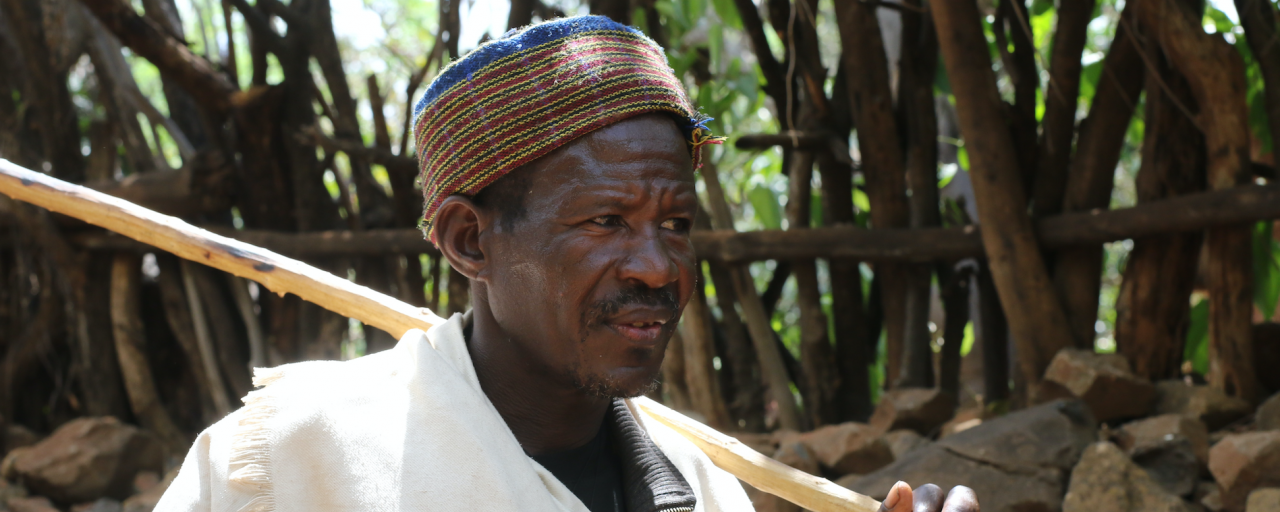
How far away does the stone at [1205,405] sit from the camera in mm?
3193

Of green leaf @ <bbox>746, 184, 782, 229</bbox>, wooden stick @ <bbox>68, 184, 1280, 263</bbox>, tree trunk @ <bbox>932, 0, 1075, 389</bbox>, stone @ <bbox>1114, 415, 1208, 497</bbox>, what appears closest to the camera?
stone @ <bbox>1114, 415, 1208, 497</bbox>

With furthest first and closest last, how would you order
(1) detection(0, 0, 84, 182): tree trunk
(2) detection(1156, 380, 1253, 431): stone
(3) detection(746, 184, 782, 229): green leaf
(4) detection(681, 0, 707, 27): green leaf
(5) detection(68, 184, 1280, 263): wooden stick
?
(1) detection(0, 0, 84, 182): tree trunk → (3) detection(746, 184, 782, 229): green leaf → (4) detection(681, 0, 707, 27): green leaf → (2) detection(1156, 380, 1253, 431): stone → (5) detection(68, 184, 1280, 263): wooden stick

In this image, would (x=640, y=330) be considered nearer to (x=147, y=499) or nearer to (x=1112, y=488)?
(x=1112, y=488)

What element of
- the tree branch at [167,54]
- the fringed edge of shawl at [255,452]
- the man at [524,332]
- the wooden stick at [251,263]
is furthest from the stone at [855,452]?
the tree branch at [167,54]

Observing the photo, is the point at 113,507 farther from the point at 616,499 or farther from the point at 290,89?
the point at 616,499

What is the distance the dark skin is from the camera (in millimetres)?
1540

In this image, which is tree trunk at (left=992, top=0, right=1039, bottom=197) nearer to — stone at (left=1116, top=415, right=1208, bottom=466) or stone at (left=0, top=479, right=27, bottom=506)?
stone at (left=1116, top=415, right=1208, bottom=466)

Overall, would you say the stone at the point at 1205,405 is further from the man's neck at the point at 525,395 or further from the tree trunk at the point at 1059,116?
the man's neck at the point at 525,395

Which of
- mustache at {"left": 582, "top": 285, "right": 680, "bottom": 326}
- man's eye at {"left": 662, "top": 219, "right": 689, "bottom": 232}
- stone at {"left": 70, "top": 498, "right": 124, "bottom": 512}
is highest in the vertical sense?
man's eye at {"left": 662, "top": 219, "right": 689, "bottom": 232}

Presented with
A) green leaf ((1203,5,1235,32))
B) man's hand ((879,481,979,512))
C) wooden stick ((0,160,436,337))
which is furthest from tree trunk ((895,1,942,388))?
man's hand ((879,481,979,512))

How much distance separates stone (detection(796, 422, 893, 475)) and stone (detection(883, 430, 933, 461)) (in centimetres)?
4

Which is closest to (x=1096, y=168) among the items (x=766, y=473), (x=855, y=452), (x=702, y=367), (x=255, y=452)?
(x=855, y=452)

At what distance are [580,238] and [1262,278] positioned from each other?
308 cm

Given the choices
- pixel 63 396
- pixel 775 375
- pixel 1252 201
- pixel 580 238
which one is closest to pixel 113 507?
pixel 63 396
